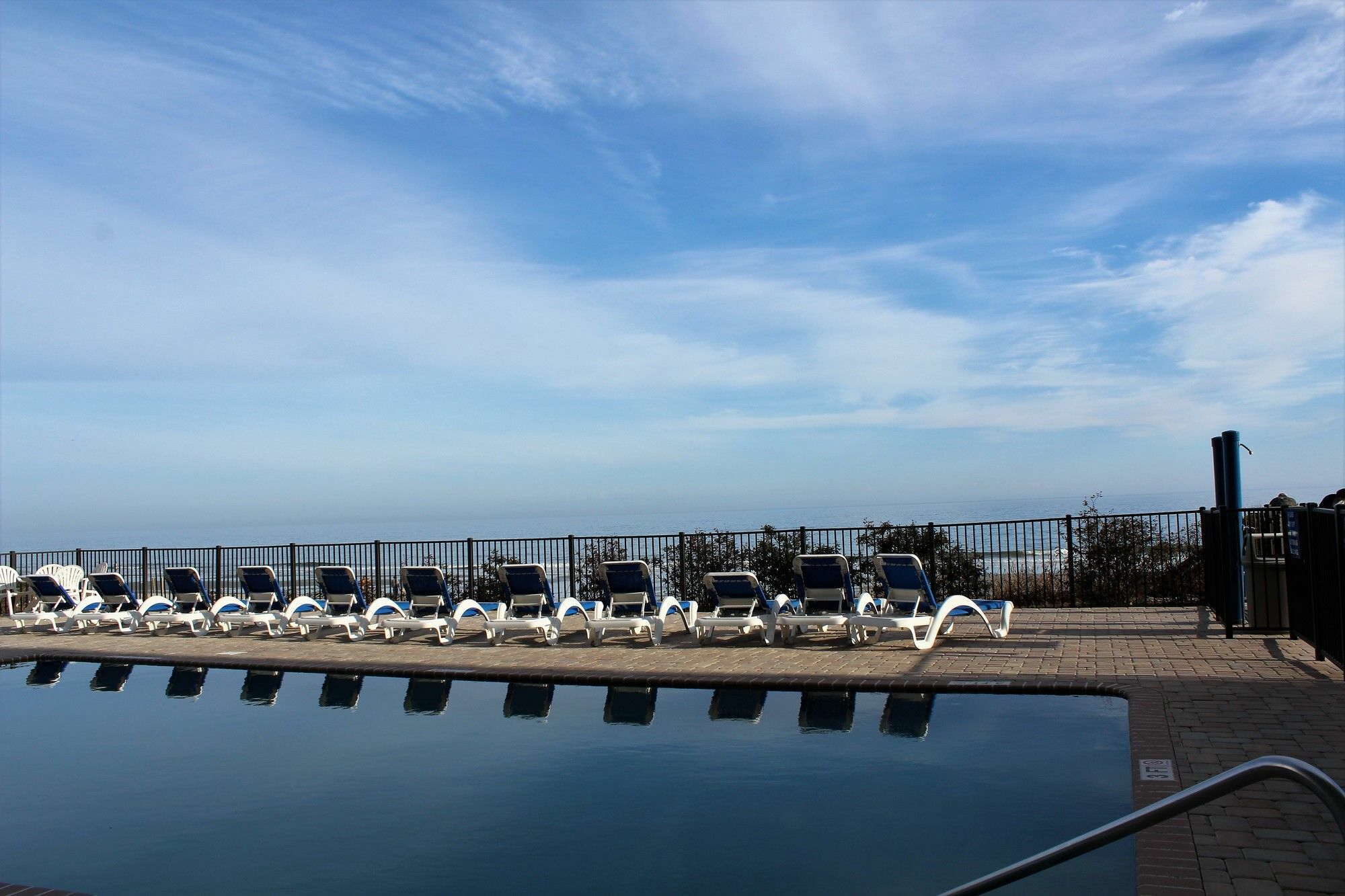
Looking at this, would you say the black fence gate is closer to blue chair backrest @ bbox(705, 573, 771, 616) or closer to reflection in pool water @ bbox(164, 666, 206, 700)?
blue chair backrest @ bbox(705, 573, 771, 616)

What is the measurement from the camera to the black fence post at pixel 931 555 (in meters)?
14.9

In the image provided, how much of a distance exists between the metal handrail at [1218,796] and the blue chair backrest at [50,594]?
16.6m

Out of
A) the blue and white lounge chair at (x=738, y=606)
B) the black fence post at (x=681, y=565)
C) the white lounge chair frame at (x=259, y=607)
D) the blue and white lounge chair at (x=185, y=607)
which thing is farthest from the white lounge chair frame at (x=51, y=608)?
the blue and white lounge chair at (x=738, y=606)

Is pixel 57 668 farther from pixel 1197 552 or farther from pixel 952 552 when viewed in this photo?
pixel 1197 552

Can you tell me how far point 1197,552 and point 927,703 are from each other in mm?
8269

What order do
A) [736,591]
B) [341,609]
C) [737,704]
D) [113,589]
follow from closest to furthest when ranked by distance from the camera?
[737,704] < [736,591] < [341,609] < [113,589]

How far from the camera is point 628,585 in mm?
12328

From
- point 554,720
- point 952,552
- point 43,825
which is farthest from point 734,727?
point 952,552

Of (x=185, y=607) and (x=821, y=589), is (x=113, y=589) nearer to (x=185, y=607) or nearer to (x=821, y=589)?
(x=185, y=607)

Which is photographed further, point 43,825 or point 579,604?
point 579,604

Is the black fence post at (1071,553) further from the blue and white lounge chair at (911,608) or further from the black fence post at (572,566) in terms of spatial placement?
the black fence post at (572,566)

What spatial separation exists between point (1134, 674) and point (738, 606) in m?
4.52

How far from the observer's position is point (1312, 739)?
6.05m

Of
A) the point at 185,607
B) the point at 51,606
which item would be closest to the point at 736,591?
the point at 185,607
